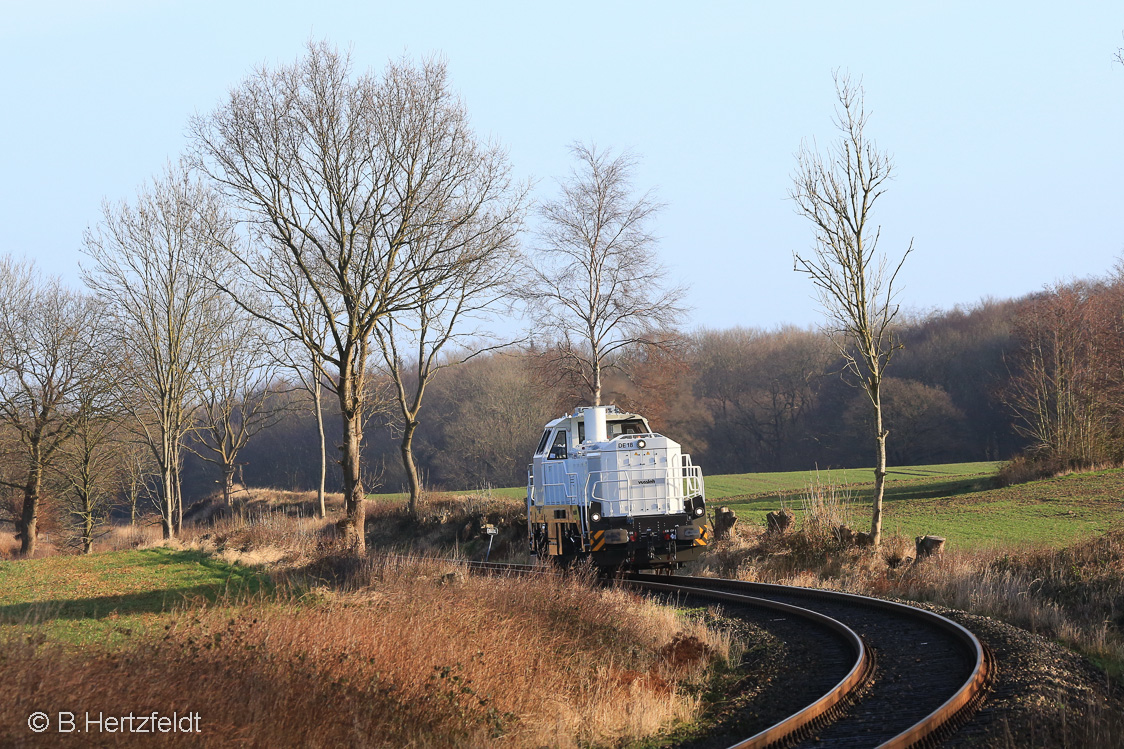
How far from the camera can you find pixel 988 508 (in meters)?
26.9

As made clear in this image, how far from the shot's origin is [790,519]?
69.2 feet

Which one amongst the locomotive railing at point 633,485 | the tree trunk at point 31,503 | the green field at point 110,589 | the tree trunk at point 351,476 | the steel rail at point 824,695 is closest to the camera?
the steel rail at point 824,695

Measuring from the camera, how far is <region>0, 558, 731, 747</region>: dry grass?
20.8 feet

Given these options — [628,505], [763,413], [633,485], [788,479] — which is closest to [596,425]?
[633,485]

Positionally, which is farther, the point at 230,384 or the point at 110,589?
the point at 230,384

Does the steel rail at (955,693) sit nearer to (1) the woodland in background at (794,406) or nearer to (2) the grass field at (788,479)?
(1) the woodland in background at (794,406)

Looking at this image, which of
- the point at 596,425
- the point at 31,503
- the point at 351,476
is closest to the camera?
the point at 596,425

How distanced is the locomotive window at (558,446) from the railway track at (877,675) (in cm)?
523

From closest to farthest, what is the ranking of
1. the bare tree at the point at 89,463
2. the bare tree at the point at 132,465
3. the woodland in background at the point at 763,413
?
the bare tree at the point at 89,463
the bare tree at the point at 132,465
the woodland in background at the point at 763,413

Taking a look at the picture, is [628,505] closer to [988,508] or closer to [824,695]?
[824,695]

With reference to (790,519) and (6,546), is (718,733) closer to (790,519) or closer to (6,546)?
(790,519)

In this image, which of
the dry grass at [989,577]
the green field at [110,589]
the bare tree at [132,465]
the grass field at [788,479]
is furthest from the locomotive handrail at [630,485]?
the bare tree at [132,465]

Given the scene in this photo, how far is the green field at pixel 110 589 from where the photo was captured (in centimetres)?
961

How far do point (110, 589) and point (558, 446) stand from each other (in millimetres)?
9064
